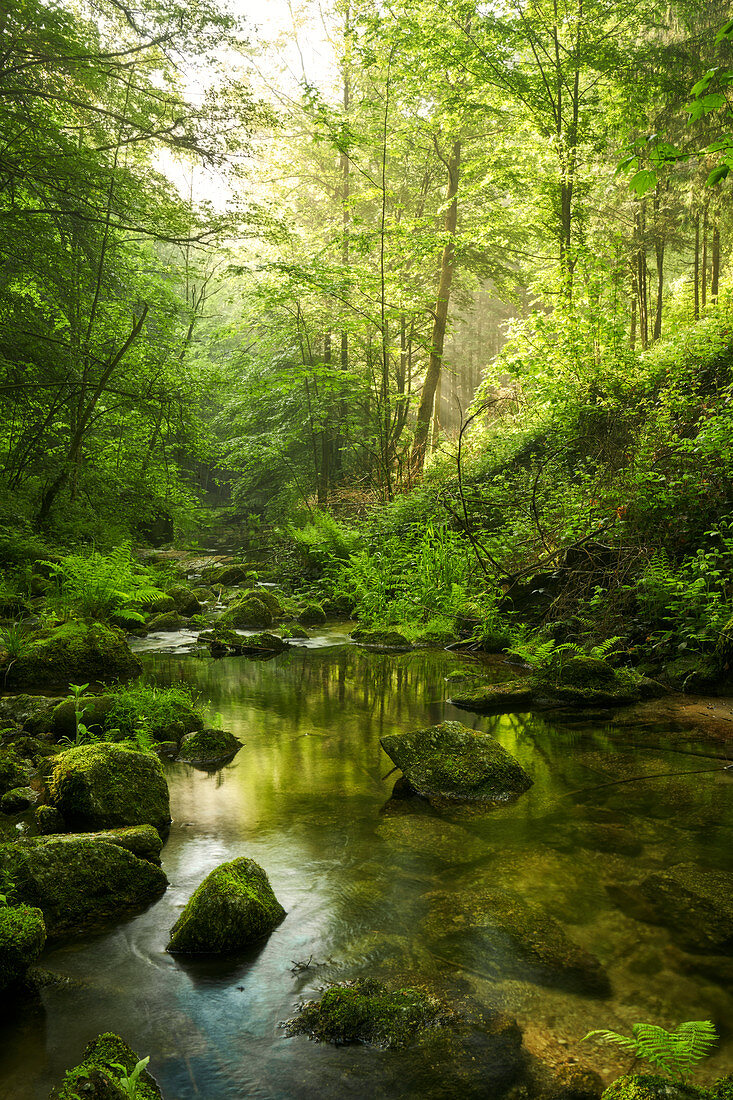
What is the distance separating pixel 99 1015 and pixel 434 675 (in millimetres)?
6041

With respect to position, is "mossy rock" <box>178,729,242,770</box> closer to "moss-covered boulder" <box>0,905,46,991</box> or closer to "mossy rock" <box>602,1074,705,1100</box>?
"moss-covered boulder" <box>0,905,46,991</box>

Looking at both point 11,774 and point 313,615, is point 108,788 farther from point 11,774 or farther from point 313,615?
point 313,615

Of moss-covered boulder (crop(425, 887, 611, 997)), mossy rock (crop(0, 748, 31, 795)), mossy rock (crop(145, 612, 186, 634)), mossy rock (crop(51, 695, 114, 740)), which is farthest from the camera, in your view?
mossy rock (crop(145, 612, 186, 634))

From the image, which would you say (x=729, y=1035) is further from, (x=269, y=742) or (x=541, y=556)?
(x=541, y=556)

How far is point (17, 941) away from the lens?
8.54ft

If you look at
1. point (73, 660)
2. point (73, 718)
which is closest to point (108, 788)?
point (73, 718)

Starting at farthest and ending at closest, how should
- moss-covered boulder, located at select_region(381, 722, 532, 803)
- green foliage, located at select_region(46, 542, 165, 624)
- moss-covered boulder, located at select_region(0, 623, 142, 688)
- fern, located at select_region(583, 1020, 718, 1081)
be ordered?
green foliage, located at select_region(46, 542, 165, 624) → moss-covered boulder, located at select_region(0, 623, 142, 688) → moss-covered boulder, located at select_region(381, 722, 532, 803) → fern, located at select_region(583, 1020, 718, 1081)

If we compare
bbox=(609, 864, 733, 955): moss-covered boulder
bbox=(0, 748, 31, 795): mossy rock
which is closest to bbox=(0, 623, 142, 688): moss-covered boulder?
bbox=(0, 748, 31, 795): mossy rock

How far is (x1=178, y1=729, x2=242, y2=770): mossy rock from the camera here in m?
5.32

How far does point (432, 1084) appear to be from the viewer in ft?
7.36

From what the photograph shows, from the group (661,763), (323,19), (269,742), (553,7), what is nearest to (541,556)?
(661,763)

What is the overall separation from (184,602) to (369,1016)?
1054cm

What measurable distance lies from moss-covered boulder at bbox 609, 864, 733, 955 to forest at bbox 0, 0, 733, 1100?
0.02 metres

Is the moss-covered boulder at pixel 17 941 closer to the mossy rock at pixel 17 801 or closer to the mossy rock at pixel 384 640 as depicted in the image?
the mossy rock at pixel 17 801
